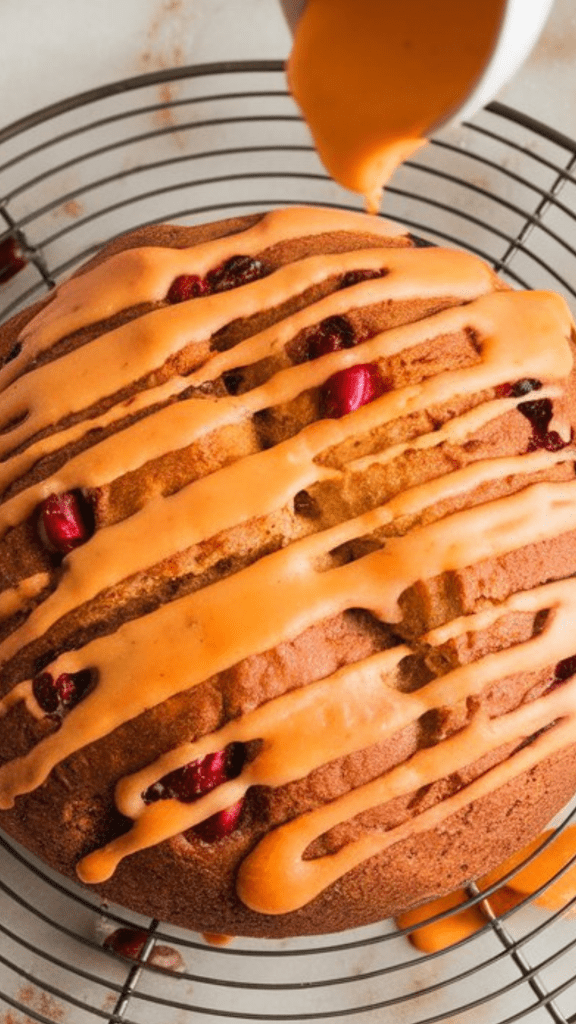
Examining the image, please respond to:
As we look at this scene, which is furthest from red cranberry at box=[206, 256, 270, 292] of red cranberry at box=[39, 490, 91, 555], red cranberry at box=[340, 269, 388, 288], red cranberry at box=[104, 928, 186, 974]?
red cranberry at box=[104, 928, 186, 974]

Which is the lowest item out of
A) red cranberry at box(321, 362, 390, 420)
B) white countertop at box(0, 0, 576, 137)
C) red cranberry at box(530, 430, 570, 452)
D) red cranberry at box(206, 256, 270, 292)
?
red cranberry at box(530, 430, 570, 452)

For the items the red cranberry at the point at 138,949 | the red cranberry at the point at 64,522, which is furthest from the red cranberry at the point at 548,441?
the red cranberry at the point at 138,949

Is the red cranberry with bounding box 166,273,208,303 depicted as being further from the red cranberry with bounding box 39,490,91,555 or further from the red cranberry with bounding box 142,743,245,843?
the red cranberry with bounding box 142,743,245,843

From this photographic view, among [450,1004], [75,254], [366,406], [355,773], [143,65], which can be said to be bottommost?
[450,1004]

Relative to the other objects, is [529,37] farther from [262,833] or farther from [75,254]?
[75,254]

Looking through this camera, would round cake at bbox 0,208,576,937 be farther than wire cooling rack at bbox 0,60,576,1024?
No

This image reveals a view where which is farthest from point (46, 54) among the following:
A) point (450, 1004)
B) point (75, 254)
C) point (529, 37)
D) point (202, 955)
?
point (450, 1004)

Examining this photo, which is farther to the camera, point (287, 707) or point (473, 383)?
point (473, 383)
